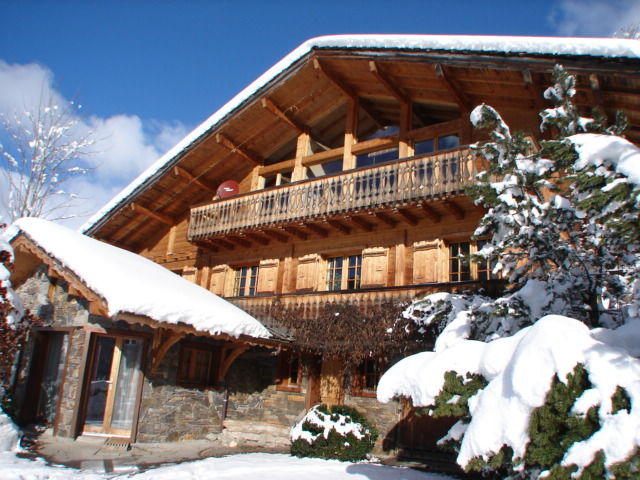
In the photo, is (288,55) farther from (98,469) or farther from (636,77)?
(98,469)

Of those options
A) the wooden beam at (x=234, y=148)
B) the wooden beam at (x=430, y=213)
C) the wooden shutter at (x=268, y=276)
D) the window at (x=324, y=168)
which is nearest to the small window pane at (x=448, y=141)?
the wooden beam at (x=430, y=213)

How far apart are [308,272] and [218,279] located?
363 cm

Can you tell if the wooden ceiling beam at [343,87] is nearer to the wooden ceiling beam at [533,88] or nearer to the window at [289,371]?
the wooden ceiling beam at [533,88]

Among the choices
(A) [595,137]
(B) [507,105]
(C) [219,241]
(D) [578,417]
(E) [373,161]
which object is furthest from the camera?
(C) [219,241]

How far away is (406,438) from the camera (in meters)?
11.2

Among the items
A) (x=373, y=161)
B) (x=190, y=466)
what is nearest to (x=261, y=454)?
(x=190, y=466)

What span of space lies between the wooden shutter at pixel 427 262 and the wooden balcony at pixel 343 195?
1.22m

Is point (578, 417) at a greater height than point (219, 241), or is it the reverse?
point (219, 241)

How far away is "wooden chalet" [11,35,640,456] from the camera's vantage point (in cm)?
1104

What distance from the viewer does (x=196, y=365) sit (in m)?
12.5

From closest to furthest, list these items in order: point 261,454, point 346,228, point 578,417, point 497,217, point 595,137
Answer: point 578,417 < point 595,137 < point 497,217 < point 261,454 < point 346,228

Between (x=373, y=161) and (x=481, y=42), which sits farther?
(x=373, y=161)

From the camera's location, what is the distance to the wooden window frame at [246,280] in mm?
15797

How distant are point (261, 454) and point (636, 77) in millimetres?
10153
